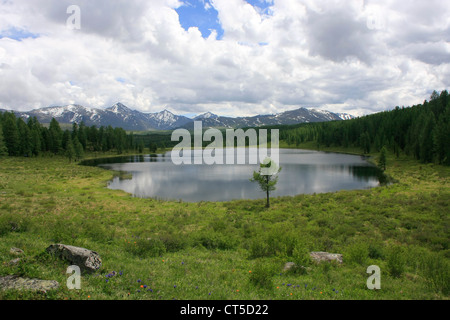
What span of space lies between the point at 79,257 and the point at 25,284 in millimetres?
1980

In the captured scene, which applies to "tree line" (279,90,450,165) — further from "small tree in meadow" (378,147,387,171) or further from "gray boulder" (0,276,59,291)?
"gray boulder" (0,276,59,291)

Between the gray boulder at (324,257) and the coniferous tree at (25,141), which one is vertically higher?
the coniferous tree at (25,141)

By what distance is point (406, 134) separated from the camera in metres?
98.6

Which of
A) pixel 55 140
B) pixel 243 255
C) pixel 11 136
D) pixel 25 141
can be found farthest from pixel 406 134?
pixel 11 136

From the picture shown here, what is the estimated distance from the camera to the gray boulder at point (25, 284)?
6.49 meters

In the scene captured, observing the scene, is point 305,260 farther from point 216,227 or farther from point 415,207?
point 415,207

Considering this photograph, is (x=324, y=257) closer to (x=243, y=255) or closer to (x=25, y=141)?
(x=243, y=255)

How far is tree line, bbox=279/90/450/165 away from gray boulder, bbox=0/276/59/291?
292 feet

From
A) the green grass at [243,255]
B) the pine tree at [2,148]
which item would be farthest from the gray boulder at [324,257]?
the pine tree at [2,148]

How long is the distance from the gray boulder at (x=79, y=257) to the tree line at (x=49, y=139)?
325ft

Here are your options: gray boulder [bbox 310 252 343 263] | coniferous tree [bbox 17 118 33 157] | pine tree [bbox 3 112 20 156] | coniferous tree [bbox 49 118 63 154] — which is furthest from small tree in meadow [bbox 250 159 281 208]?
coniferous tree [bbox 49 118 63 154]

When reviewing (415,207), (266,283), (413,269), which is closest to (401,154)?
(415,207)

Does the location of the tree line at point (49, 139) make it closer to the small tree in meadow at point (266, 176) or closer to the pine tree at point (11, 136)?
the pine tree at point (11, 136)

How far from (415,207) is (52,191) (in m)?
53.3
